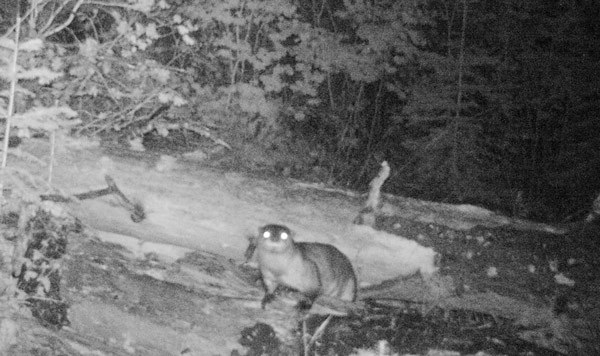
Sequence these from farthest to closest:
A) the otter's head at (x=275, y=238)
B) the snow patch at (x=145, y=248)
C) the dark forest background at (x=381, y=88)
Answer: the dark forest background at (x=381, y=88)
the snow patch at (x=145, y=248)
the otter's head at (x=275, y=238)

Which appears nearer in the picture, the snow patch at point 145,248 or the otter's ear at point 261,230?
the otter's ear at point 261,230

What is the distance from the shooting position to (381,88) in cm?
946

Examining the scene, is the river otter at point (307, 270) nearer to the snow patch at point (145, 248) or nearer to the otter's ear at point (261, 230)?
Result: the otter's ear at point (261, 230)

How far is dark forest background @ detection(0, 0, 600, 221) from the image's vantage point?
695 cm

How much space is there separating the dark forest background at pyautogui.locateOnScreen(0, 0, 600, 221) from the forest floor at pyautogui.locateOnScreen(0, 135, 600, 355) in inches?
69.5

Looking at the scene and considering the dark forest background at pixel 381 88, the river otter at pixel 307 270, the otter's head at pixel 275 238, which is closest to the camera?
the otter's head at pixel 275 238

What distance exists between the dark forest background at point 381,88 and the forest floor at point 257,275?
1.77m

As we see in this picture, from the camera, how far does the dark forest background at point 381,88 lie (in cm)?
695

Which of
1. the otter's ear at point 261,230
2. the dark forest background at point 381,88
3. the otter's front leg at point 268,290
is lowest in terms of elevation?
the otter's front leg at point 268,290

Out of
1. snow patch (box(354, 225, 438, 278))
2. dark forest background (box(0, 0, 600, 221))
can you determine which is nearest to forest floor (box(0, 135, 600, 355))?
snow patch (box(354, 225, 438, 278))

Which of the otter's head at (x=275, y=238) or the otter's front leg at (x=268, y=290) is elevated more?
the otter's head at (x=275, y=238)

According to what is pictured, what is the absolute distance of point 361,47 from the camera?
7859 mm

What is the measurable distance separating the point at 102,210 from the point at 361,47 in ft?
16.2

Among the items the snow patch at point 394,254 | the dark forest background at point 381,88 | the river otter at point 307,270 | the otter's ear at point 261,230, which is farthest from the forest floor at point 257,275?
the dark forest background at point 381,88
